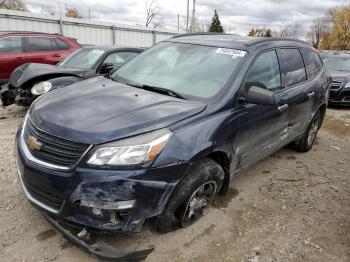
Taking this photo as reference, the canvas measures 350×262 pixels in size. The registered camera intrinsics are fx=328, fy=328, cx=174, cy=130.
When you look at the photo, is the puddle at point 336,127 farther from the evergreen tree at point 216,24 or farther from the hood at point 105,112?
the evergreen tree at point 216,24

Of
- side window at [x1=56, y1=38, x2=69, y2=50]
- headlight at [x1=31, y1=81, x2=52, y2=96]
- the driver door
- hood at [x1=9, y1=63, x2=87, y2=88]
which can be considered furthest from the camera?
side window at [x1=56, y1=38, x2=69, y2=50]

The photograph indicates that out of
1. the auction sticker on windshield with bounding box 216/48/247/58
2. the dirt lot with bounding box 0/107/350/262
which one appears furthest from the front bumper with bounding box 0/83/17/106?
the auction sticker on windshield with bounding box 216/48/247/58

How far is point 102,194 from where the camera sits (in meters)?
2.29

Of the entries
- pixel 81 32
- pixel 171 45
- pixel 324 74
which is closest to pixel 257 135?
pixel 171 45

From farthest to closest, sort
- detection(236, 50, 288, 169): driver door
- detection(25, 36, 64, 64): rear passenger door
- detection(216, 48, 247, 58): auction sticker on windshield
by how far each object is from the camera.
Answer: detection(25, 36, 64, 64): rear passenger door → detection(216, 48, 247, 58): auction sticker on windshield → detection(236, 50, 288, 169): driver door

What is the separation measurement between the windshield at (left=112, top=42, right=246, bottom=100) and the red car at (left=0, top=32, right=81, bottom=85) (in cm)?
583

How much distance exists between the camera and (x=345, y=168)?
4984 mm

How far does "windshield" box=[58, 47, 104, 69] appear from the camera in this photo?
675cm

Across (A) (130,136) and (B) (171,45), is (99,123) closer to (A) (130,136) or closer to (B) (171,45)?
(A) (130,136)

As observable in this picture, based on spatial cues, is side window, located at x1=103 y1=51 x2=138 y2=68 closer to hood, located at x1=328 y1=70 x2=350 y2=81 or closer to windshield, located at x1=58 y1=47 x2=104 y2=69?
windshield, located at x1=58 y1=47 x2=104 y2=69

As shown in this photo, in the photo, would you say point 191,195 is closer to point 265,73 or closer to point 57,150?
point 57,150

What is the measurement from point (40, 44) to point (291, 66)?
726 cm

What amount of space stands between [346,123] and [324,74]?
316cm

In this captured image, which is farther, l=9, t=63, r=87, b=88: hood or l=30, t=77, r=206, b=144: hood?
l=9, t=63, r=87, b=88: hood
